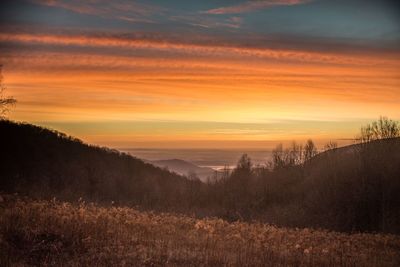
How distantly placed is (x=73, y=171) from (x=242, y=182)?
2659cm

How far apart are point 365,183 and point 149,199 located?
34.9m

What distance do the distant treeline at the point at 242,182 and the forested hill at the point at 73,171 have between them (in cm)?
16

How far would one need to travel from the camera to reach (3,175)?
60.3m

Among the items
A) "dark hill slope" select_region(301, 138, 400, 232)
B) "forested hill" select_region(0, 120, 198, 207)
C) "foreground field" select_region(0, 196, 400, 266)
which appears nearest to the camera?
"foreground field" select_region(0, 196, 400, 266)

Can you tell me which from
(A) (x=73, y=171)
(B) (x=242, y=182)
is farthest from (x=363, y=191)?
(A) (x=73, y=171)

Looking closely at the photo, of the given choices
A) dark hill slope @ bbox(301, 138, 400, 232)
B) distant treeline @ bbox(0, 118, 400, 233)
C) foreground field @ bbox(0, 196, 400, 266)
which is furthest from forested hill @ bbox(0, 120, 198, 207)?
foreground field @ bbox(0, 196, 400, 266)

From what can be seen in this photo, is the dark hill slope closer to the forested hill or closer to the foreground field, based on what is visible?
the forested hill

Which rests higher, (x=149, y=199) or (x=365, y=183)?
(x=365, y=183)

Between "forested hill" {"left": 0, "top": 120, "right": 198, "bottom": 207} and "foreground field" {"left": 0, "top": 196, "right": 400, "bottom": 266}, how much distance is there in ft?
130

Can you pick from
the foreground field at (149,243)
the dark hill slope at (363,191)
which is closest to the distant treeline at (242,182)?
the dark hill slope at (363,191)

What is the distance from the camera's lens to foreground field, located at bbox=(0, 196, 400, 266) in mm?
13133

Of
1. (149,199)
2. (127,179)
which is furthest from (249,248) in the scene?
(127,179)

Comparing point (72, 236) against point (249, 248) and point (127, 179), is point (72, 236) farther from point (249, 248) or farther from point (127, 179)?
→ point (127, 179)

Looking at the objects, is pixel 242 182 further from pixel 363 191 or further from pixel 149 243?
pixel 149 243
